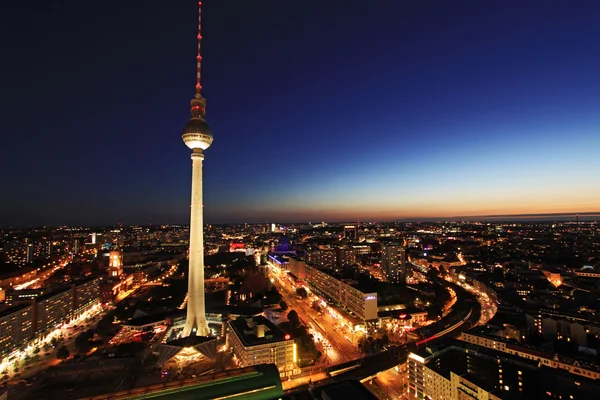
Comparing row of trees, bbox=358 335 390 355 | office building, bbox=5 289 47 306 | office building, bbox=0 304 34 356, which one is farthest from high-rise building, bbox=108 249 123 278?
row of trees, bbox=358 335 390 355

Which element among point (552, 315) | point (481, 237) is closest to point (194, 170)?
point (552, 315)

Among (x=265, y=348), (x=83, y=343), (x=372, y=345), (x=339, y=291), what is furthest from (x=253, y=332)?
(x=339, y=291)

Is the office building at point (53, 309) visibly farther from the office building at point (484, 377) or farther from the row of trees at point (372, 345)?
the office building at point (484, 377)

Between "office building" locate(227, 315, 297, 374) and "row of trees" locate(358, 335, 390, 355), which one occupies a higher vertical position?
"office building" locate(227, 315, 297, 374)

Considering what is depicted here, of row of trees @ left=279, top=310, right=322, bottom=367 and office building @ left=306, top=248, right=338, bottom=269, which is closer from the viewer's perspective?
row of trees @ left=279, top=310, right=322, bottom=367

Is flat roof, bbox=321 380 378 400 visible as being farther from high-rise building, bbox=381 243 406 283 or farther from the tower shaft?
high-rise building, bbox=381 243 406 283

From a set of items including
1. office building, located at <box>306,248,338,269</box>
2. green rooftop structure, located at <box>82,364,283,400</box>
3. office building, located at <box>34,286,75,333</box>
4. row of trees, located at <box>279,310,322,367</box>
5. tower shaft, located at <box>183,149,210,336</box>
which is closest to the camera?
green rooftop structure, located at <box>82,364,283,400</box>

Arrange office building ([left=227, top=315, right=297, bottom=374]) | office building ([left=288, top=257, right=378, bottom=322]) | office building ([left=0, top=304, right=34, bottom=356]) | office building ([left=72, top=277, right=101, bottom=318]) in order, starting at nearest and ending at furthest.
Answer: office building ([left=227, top=315, right=297, bottom=374])
office building ([left=0, top=304, right=34, bottom=356])
office building ([left=288, top=257, right=378, bottom=322])
office building ([left=72, top=277, right=101, bottom=318])

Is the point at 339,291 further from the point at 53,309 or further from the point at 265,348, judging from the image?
the point at 53,309
